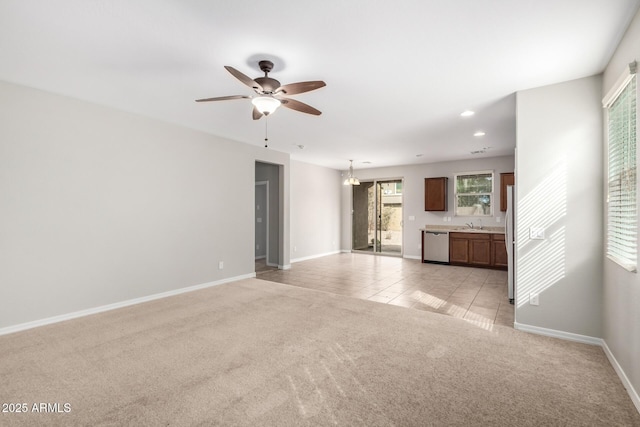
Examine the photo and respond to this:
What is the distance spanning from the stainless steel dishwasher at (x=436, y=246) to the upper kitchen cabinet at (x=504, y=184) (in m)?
1.38

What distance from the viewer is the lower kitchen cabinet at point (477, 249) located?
22.0ft

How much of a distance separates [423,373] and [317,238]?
6.19m

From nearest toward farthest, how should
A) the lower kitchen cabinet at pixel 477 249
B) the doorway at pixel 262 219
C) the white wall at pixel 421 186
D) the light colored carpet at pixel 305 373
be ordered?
the light colored carpet at pixel 305 373
the lower kitchen cabinet at pixel 477 249
the white wall at pixel 421 186
the doorway at pixel 262 219

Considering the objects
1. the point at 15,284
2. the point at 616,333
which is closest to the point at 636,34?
the point at 616,333

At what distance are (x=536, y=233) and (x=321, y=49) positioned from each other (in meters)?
2.84

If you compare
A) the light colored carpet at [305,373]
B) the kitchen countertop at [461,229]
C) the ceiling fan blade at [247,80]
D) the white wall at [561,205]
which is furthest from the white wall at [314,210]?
the white wall at [561,205]

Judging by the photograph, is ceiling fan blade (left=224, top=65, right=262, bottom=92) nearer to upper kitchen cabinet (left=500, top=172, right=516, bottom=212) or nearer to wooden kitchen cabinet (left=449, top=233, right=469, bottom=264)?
Result: wooden kitchen cabinet (left=449, top=233, right=469, bottom=264)

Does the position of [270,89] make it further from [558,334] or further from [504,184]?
[504,184]

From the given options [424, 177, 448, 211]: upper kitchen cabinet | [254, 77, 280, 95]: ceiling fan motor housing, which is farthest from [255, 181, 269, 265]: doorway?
[254, 77, 280, 95]: ceiling fan motor housing

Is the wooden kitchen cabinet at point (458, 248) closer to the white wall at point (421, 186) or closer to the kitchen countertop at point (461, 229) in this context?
the kitchen countertop at point (461, 229)

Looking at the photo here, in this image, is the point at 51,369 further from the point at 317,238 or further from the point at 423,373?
the point at 317,238

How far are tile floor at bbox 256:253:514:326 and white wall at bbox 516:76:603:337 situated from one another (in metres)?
0.62

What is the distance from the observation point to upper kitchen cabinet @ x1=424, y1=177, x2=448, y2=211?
772 cm

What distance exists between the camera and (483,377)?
232cm
